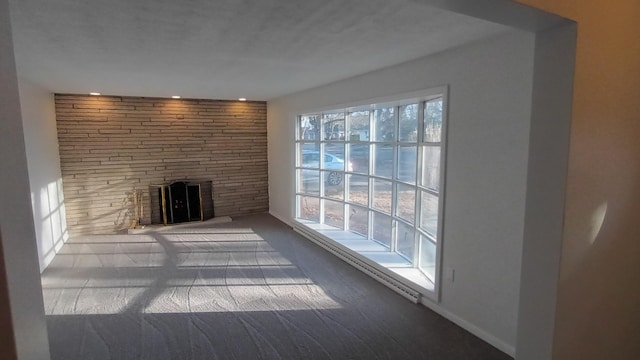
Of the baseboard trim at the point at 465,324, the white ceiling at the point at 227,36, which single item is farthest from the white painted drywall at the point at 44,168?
the baseboard trim at the point at 465,324

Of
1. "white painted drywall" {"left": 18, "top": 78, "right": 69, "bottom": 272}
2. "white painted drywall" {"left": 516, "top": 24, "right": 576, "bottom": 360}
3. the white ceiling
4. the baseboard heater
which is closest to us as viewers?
"white painted drywall" {"left": 516, "top": 24, "right": 576, "bottom": 360}

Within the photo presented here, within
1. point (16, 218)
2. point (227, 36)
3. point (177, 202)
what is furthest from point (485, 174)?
point (177, 202)

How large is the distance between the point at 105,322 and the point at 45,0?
260 centimetres

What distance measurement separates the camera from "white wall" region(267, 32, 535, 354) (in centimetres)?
243

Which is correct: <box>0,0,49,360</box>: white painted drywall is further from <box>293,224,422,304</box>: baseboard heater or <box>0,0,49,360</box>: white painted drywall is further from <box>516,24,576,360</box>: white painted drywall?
<box>293,224,422,304</box>: baseboard heater

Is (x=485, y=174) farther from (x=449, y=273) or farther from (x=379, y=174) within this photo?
(x=379, y=174)

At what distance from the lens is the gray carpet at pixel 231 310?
265cm

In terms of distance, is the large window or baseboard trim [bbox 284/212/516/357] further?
the large window

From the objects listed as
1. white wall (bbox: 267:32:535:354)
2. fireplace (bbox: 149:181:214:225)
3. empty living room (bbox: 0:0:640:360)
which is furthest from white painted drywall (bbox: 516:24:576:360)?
fireplace (bbox: 149:181:214:225)

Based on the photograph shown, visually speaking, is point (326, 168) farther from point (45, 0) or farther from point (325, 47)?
point (45, 0)

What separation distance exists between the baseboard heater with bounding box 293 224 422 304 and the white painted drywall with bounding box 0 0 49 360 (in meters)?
3.15

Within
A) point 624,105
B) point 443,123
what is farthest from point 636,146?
point 443,123

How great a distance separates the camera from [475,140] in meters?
2.73

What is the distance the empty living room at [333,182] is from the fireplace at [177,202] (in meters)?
0.04
